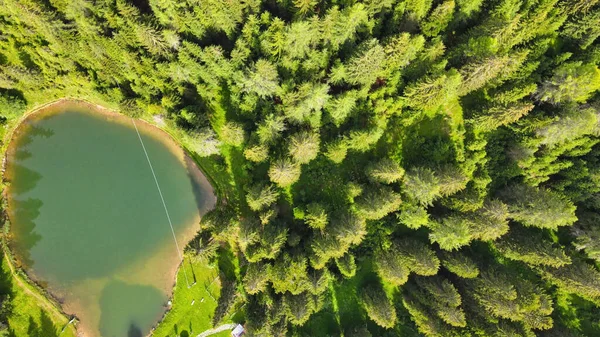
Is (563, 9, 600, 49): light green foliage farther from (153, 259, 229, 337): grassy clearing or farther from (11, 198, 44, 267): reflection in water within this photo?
(11, 198, 44, 267): reflection in water

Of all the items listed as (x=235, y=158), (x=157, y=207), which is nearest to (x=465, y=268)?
(x=235, y=158)

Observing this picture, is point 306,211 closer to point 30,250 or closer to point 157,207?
point 157,207

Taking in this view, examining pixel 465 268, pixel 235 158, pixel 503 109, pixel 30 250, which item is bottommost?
pixel 30 250

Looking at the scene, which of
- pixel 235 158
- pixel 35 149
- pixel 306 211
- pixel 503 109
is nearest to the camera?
pixel 503 109

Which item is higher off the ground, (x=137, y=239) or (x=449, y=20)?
(x=449, y=20)

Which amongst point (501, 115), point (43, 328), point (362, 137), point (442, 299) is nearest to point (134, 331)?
point (43, 328)

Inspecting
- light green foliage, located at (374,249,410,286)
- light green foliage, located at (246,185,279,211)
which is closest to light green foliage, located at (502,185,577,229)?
light green foliage, located at (374,249,410,286)
